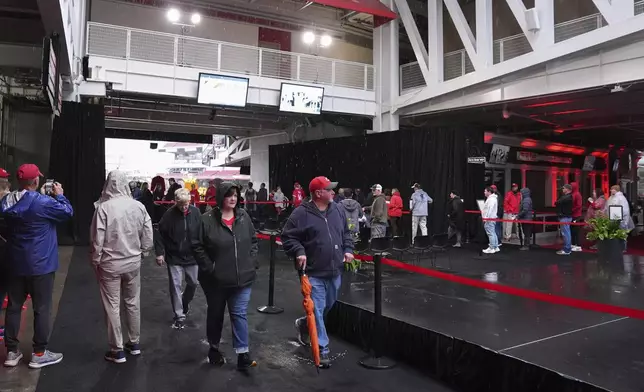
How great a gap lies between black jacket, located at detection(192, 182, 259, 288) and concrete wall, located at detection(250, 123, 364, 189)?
1522 centimetres

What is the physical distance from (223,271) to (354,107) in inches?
517

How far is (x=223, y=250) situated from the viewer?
3.77 meters

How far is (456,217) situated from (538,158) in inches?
266

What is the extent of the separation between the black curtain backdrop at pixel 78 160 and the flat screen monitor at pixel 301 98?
531 centimetres

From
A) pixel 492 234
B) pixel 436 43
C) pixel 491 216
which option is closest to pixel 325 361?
pixel 491 216

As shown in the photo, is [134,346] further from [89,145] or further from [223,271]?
[89,145]

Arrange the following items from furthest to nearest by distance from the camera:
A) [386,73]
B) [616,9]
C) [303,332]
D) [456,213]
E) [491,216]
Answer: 1. [386,73]
2. [456,213]
3. [491,216]
4. [616,9]
5. [303,332]

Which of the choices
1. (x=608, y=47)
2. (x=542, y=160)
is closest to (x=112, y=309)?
(x=608, y=47)

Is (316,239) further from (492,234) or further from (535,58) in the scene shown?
(535,58)

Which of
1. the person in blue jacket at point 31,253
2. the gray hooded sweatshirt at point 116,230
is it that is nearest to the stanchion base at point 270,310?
the gray hooded sweatshirt at point 116,230

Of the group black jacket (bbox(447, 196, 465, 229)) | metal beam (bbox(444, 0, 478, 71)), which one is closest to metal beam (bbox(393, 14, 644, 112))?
metal beam (bbox(444, 0, 478, 71))

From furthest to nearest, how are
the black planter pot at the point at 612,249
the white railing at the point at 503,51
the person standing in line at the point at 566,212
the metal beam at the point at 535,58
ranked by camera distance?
the person standing in line at the point at 566,212, the white railing at the point at 503,51, the black planter pot at the point at 612,249, the metal beam at the point at 535,58

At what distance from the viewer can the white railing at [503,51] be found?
10711 millimetres

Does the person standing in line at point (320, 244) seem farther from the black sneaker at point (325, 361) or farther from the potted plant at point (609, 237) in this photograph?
the potted plant at point (609, 237)
